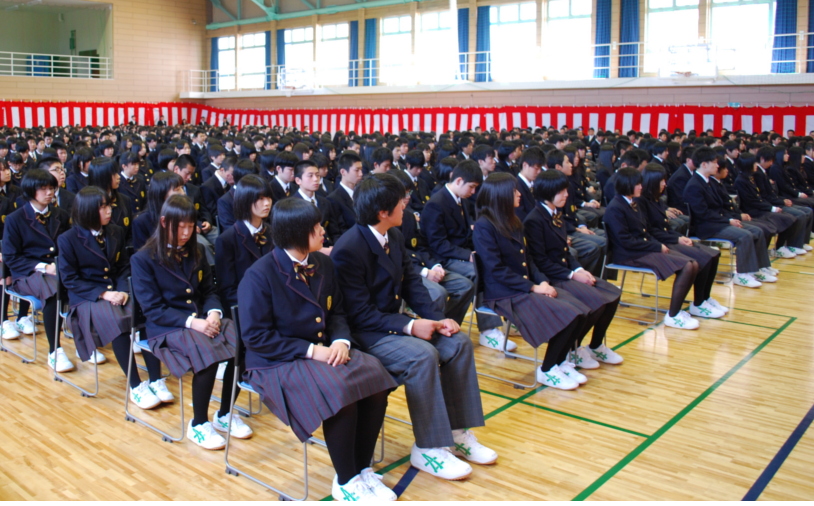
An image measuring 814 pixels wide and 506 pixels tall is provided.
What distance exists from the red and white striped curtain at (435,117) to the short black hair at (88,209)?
13.9 metres

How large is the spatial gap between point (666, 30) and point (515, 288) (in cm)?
1546

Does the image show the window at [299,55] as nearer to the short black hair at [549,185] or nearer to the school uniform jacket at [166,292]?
the short black hair at [549,185]

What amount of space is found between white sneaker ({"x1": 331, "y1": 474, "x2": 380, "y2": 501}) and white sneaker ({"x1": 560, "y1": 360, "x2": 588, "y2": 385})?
1.87 meters

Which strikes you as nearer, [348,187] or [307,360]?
[307,360]

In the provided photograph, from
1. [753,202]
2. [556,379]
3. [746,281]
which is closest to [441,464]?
[556,379]

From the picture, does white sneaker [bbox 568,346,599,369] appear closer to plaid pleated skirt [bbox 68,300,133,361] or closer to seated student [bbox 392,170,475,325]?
seated student [bbox 392,170,475,325]

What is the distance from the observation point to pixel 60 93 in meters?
22.4

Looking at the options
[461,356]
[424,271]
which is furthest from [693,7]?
[461,356]

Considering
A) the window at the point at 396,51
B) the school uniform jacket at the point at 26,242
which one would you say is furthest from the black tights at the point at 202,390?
the window at the point at 396,51

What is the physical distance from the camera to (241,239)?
3920 mm

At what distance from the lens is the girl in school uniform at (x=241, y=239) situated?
12.7 feet

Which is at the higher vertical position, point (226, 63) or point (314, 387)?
point (226, 63)

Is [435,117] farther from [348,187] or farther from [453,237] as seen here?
[453,237]

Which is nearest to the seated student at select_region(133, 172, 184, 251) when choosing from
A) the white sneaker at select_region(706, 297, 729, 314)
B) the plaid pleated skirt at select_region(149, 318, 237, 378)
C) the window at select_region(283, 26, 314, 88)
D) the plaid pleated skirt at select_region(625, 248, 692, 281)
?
the plaid pleated skirt at select_region(149, 318, 237, 378)
